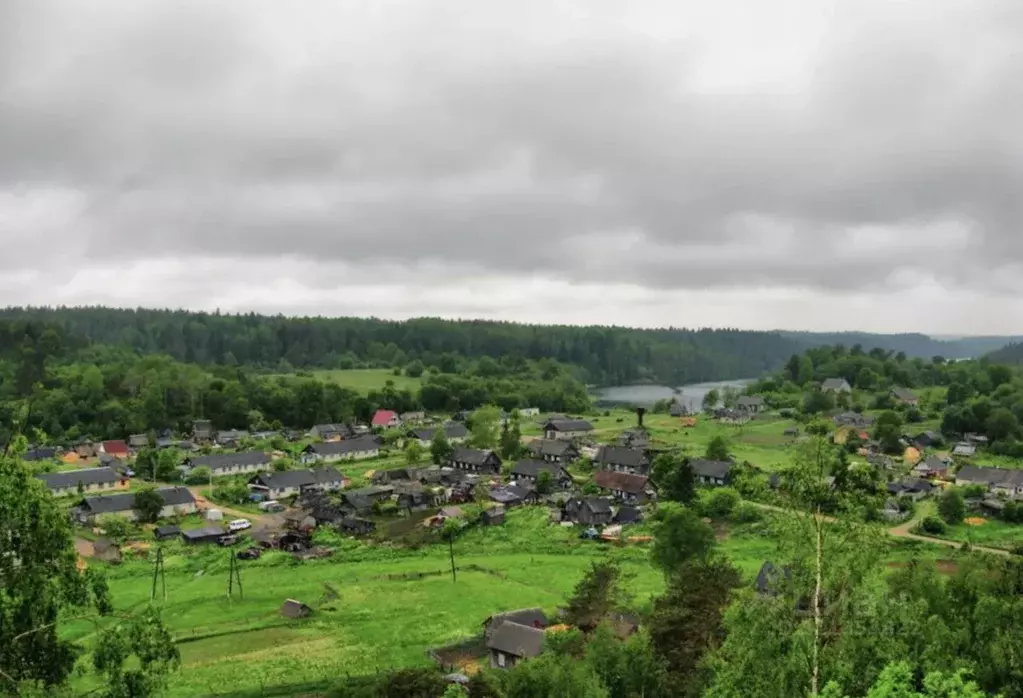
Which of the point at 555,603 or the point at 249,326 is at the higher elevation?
the point at 249,326

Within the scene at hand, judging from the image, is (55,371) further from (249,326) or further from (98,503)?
(249,326)

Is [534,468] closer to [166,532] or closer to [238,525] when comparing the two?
[238,525]

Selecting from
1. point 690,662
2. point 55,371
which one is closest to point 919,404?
point 690,662

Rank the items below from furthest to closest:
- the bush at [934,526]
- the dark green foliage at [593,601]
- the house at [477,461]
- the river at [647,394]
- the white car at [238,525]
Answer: the river at [647,394]
the house at [477,461]
the white car at [238,525]
the bush at [934,526]
the dark green foliage at [593,601]

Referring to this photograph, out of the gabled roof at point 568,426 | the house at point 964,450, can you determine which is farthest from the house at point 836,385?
the gabled roof at point 568,426

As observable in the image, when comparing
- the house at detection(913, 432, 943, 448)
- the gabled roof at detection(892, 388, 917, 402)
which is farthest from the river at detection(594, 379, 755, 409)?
the house at detection(913, 432, 943, 448)

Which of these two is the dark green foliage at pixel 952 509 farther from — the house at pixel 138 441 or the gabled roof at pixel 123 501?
the house at pixel 138 441
